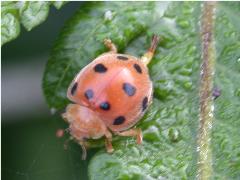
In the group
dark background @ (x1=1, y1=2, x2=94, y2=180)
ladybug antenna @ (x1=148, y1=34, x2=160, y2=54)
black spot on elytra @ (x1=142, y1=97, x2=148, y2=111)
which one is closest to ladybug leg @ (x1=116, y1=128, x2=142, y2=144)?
black spot on elytra @ (x1=142, y1=97, x2=148, y2=111)

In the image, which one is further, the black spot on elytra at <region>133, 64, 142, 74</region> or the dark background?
the dark background

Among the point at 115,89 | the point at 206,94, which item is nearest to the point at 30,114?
the point at 115,89

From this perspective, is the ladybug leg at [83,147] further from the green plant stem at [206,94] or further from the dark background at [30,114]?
the green plant stem at [206,94]

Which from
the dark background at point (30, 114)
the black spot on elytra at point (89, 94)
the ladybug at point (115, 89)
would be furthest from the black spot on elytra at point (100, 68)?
the dark background at point (30, 114)

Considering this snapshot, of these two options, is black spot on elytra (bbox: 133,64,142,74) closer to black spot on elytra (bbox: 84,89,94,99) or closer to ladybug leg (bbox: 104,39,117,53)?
ladybug leg (bbox: 104,39,117,53)

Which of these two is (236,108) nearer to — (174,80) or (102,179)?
(174,80)
